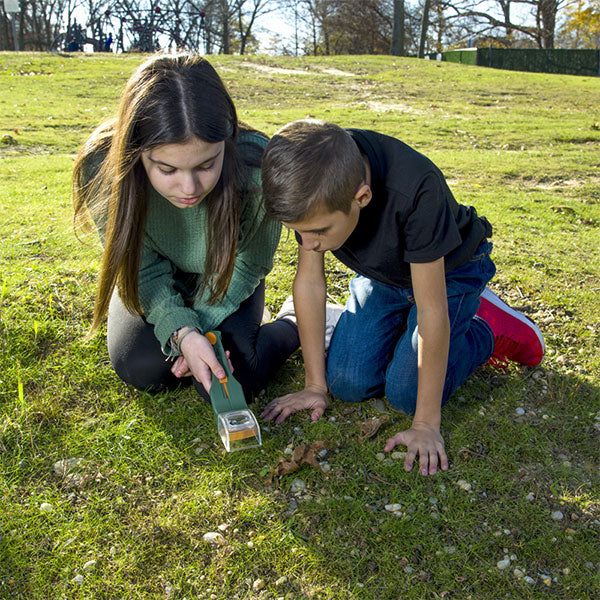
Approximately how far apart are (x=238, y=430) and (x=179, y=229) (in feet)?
3.06

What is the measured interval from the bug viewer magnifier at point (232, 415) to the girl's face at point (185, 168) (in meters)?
A: 0.67

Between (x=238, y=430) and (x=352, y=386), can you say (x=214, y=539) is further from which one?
(x=352, y=386)

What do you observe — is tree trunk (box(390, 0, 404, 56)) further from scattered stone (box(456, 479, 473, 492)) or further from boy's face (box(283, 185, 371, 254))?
scattered stone (box(456, 479, 473, 492))

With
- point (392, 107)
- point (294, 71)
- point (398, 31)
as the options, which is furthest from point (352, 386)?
point (398, 31)

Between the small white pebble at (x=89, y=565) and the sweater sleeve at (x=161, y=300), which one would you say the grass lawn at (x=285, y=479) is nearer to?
the small white pebble at (x=89, y=565)

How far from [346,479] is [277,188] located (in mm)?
1044

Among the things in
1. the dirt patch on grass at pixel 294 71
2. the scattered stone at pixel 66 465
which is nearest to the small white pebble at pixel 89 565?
the scattered stone at pixel 66 465

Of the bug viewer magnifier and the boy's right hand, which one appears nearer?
the bug viewer magnifier

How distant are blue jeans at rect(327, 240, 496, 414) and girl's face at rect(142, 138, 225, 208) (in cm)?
92

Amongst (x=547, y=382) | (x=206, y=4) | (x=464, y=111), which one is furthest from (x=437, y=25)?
(x=547, y=382)

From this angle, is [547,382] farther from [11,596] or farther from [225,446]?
[11,596]

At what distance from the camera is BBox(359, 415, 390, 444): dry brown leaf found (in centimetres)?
236

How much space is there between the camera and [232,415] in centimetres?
221

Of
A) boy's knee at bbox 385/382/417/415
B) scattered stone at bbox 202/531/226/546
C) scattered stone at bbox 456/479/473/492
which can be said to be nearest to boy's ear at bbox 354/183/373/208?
boy's knee at bbox 385/382/417/415
